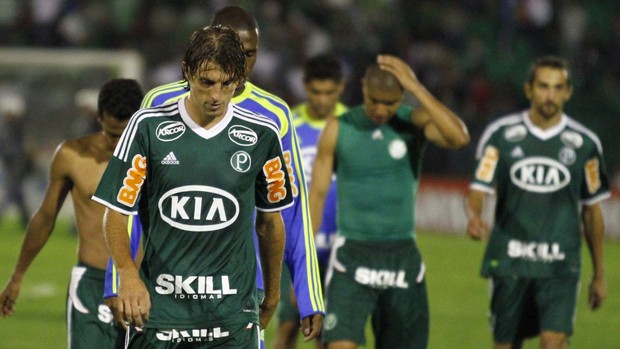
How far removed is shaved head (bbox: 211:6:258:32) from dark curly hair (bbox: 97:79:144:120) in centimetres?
83

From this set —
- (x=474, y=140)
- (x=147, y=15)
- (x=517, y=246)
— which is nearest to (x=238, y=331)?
(x=517, y=246)

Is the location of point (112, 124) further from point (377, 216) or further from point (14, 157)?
point (14, 157)

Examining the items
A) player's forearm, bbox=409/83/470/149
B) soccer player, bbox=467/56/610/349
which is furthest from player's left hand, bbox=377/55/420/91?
soccer player, bbox=467/56/610/349

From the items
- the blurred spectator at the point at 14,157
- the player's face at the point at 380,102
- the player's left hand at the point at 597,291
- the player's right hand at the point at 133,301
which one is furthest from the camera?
the blurred spectator at the point at 14,157

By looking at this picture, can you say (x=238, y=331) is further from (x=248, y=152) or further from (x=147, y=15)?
(x=147, y=15)

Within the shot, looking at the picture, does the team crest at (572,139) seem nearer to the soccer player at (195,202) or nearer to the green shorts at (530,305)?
the green shorts at (530,305)

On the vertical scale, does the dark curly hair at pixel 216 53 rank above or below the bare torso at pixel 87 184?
above

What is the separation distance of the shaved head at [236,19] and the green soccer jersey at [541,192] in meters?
3.10

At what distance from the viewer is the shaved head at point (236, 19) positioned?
6.27 meters

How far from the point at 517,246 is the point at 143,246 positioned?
13.2 feet

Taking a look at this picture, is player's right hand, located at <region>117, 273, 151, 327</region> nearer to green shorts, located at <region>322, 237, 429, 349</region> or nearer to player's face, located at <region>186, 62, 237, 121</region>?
player's face, located at <region>186, 62, 237, 121</region>

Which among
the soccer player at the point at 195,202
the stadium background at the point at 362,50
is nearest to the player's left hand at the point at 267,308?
the soccer player at the point at 195,202

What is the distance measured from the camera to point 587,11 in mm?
23906

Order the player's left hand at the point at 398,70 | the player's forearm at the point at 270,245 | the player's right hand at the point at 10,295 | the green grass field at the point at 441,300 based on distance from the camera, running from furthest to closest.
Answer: the green grass field at the point at 441,300 < the player's left hand at the point at 398,70 < the player's right hand at the point at 10,295 < the player's forearm at the point at 270,245
